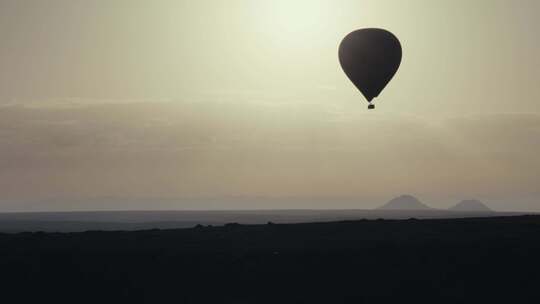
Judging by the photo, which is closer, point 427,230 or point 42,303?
point 42,303

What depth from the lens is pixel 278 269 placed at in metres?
32.3

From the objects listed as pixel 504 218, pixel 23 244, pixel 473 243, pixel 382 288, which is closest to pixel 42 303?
pixel 382 288

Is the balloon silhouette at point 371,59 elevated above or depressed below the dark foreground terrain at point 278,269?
above

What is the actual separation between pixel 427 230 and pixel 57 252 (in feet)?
66.0

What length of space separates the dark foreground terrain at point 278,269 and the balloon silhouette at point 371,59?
15.6 metres

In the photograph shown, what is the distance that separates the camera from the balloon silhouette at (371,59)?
186ft

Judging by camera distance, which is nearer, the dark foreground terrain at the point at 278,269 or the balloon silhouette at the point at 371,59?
the dark foreground terrain at the point at 278,269

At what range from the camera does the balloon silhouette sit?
56.8m

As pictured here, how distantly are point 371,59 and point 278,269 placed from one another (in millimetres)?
27791

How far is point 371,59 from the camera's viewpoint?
57.2 m

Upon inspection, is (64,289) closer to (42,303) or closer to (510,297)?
(42,303)

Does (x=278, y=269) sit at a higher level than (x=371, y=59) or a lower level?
lower

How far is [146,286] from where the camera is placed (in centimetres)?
3009

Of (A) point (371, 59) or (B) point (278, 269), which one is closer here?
(B) point (278, 269)
